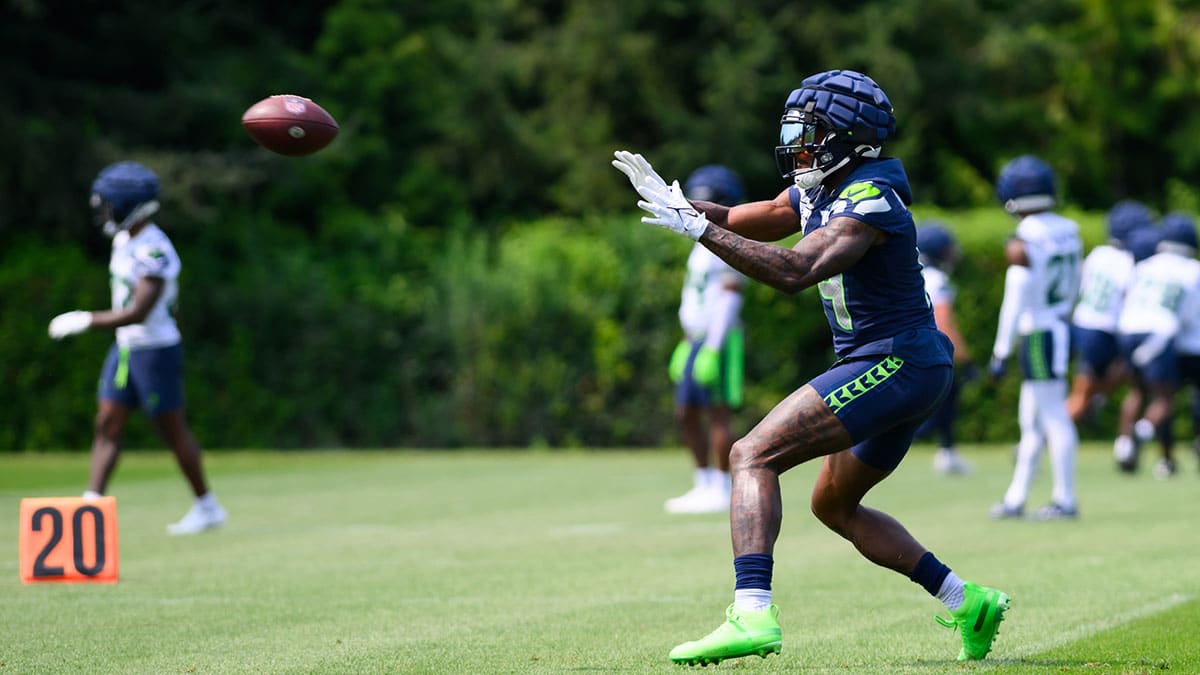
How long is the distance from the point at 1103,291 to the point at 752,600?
1143cm

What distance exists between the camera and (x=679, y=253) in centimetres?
2081

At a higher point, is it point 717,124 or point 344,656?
point 717,124

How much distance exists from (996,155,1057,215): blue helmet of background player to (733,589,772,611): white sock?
6.39m

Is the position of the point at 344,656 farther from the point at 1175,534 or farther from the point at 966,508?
the point at 966,508

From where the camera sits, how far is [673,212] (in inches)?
229

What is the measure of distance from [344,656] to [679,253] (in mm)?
14830

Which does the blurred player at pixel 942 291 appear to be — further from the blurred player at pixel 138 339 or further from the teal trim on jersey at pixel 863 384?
the teal trim on jersey at pixel 863 384

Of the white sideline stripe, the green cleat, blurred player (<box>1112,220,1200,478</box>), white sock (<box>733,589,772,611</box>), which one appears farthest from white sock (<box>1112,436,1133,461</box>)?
white sock (<box>733,589,772,611</box>)

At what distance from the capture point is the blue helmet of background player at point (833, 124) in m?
6.07

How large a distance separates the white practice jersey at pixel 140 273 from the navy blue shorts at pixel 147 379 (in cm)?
7

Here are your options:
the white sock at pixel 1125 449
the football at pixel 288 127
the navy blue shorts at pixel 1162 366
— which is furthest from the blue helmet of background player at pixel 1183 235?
the football at pixel 288 127

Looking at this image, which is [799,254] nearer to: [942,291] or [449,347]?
[942,291]

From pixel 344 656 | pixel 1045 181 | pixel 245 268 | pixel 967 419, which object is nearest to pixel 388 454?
pixel 245 268

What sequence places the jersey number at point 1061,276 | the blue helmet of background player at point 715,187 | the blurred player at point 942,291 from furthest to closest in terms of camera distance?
the blurred player at point 942,291 < the blue helmet of background player at point 715,187 < the jersey number at point 1061,276
